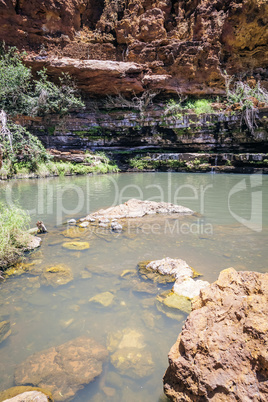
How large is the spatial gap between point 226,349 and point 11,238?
325cm

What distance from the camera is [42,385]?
5.07 ft

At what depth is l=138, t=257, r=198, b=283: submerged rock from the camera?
2.79 m

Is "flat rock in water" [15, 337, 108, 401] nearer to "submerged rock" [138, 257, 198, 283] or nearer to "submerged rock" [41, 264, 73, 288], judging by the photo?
"submerged rock" [41, 264, 73, 288]

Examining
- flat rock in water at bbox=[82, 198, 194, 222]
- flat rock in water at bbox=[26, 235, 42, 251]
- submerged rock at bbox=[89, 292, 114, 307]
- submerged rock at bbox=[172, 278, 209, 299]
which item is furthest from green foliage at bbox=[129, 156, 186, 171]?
submerged rock at bbox=[89, 292, 114, 307]

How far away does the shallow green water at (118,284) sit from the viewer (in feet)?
5.65

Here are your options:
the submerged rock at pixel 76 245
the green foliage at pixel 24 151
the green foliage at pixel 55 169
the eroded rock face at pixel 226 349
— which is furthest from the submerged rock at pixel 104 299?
the green foliage at pixel 24 151

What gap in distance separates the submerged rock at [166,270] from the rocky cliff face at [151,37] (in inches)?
722

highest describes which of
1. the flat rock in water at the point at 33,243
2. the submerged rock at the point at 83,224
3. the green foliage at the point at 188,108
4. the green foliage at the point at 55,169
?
the green foliage at the point at 188,108

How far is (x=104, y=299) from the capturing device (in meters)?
2.43

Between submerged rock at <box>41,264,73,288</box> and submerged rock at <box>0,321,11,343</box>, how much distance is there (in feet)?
2.08

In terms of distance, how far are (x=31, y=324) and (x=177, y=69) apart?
2082cm

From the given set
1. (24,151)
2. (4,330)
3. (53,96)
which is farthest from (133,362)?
(53,96)

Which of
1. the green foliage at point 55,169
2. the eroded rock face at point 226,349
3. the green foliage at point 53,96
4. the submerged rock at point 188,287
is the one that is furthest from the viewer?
the green foliage at point 53,96

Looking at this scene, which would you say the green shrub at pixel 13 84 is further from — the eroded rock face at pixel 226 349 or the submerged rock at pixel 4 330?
the eroded rock face at pixel 226 349
